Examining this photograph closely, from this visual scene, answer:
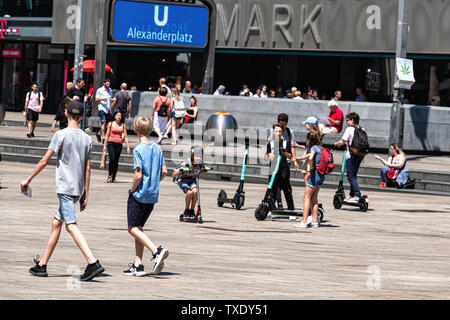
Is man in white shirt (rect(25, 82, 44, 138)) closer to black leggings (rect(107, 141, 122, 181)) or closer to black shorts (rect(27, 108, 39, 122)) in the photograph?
black shorts (rect(27, 108, 39, 122))

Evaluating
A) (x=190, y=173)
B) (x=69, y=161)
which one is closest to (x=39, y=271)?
(x=69, y=161)

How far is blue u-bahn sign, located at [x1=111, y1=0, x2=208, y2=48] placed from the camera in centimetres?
3070

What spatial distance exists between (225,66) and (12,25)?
1156 centimetres

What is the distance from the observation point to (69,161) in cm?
941

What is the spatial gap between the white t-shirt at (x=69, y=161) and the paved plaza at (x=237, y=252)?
2.89 feet

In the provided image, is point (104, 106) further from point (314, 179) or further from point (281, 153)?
point (314, 179)

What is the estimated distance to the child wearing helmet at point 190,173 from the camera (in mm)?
14672

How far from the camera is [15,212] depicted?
1494cm

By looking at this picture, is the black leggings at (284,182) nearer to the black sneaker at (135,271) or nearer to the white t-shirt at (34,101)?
the black sneaker at (135,271)

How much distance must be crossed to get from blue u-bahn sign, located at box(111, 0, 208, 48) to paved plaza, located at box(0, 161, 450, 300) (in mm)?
12427

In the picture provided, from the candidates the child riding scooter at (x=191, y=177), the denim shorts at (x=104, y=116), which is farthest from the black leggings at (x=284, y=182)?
the denim shorts at (x=104, y=116)

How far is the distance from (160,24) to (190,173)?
17.0m

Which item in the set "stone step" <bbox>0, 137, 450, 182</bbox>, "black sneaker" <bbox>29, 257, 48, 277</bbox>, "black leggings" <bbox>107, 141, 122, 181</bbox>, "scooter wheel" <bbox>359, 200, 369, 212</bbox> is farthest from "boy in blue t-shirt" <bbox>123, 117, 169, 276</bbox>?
"stone step" <bbox>0, 137, 450, 182</bbox>
